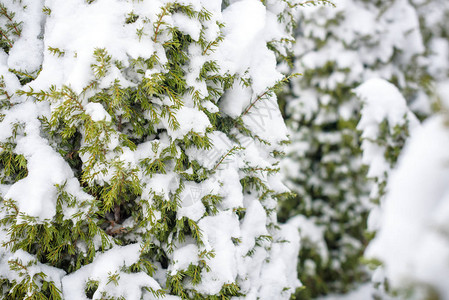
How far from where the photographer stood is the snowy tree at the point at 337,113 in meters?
4.78

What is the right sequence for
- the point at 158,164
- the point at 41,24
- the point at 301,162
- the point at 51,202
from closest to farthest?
the point at 51,202 → the point at 158,164 → the point at 41,24 → the point at 301,162

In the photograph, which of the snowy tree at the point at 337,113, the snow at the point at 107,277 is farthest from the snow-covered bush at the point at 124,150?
the snowy tree at the point at 337,113

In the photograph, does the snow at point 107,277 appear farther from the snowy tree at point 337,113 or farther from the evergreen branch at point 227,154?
the snowy tree at point 337,113

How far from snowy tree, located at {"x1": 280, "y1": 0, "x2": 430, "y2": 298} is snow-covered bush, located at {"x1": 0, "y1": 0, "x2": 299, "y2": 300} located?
3.10m

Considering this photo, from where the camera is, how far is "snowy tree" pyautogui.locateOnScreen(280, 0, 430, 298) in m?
4.78

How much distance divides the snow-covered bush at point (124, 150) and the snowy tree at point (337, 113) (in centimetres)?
310

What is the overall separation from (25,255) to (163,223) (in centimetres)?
77

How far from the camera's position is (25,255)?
1.74 metres

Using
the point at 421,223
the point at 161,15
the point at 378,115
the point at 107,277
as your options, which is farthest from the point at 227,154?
the point at 378,115

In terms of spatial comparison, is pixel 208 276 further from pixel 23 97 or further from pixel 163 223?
pixel 23 97

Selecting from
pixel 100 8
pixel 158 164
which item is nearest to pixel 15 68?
pixel 100 8

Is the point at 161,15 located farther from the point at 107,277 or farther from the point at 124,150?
the point at 107,277

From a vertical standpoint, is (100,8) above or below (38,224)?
above

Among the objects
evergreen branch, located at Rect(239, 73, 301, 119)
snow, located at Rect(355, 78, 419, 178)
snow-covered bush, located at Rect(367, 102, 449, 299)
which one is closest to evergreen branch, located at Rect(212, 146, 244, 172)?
evergreen branch, located at Rect(239, 73, 301, 119)
